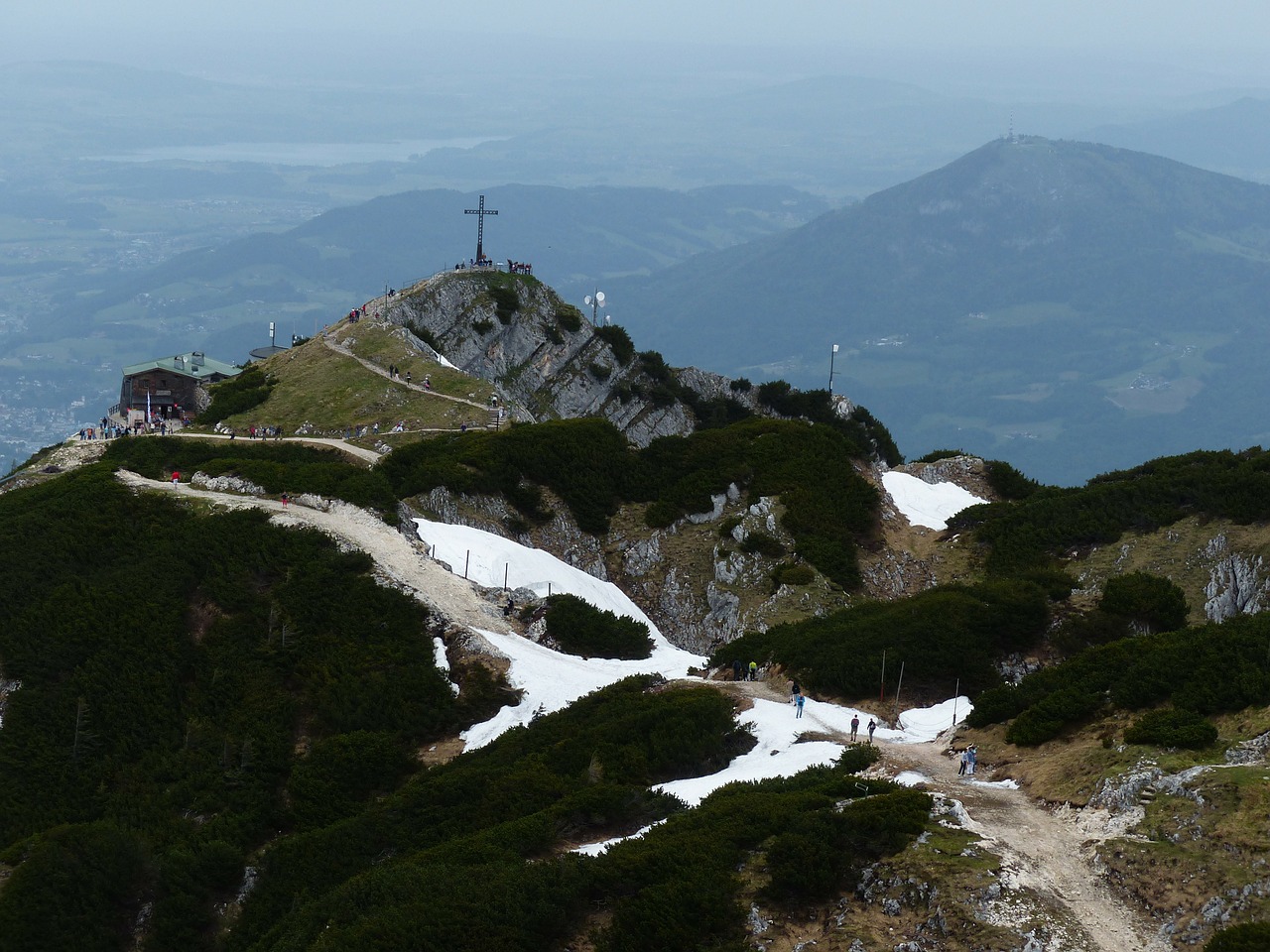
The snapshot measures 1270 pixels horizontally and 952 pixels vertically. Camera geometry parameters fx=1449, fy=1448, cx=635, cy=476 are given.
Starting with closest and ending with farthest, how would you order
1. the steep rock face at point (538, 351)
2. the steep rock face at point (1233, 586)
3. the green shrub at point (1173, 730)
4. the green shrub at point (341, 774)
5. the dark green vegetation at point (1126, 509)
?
the green shrub at point (1173, 730) → the green shrub at point (341, 774) → the steep rock face at point (1233, 586) → the dark green vegetation at point (1126, 509) → the steep rock face at point (538, 351)

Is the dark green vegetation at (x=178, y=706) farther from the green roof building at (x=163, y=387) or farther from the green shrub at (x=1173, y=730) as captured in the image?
the green roof building at (x=163, y=387)

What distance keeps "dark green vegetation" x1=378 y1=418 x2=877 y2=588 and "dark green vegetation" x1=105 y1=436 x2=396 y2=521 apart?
4204 mm

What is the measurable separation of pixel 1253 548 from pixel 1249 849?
36.1 meters

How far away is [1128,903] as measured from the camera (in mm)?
30641

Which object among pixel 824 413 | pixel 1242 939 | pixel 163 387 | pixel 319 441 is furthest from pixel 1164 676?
pixel 163 387

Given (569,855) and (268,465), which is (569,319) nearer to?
(268,465)

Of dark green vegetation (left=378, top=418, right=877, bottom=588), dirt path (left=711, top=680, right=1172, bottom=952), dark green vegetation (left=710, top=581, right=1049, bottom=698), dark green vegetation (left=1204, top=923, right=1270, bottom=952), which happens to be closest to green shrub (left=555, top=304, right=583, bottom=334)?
dark green vegetation (left=378, top=418, right=877, bottom=588)

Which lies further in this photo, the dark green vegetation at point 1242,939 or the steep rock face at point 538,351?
the steep rock face at point 538,351

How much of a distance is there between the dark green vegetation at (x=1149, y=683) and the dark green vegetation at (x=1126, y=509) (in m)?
23.2

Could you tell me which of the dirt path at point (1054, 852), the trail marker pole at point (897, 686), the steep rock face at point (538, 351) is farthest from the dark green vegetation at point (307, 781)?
the steep rock face at point (538, 351)

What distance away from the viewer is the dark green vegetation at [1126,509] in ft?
220

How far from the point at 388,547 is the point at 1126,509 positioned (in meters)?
35.4

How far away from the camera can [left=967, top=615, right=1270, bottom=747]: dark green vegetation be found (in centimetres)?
3856

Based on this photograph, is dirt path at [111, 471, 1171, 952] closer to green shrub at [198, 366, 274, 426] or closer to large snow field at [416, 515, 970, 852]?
large snow field at [416, 515, 970, 852]
